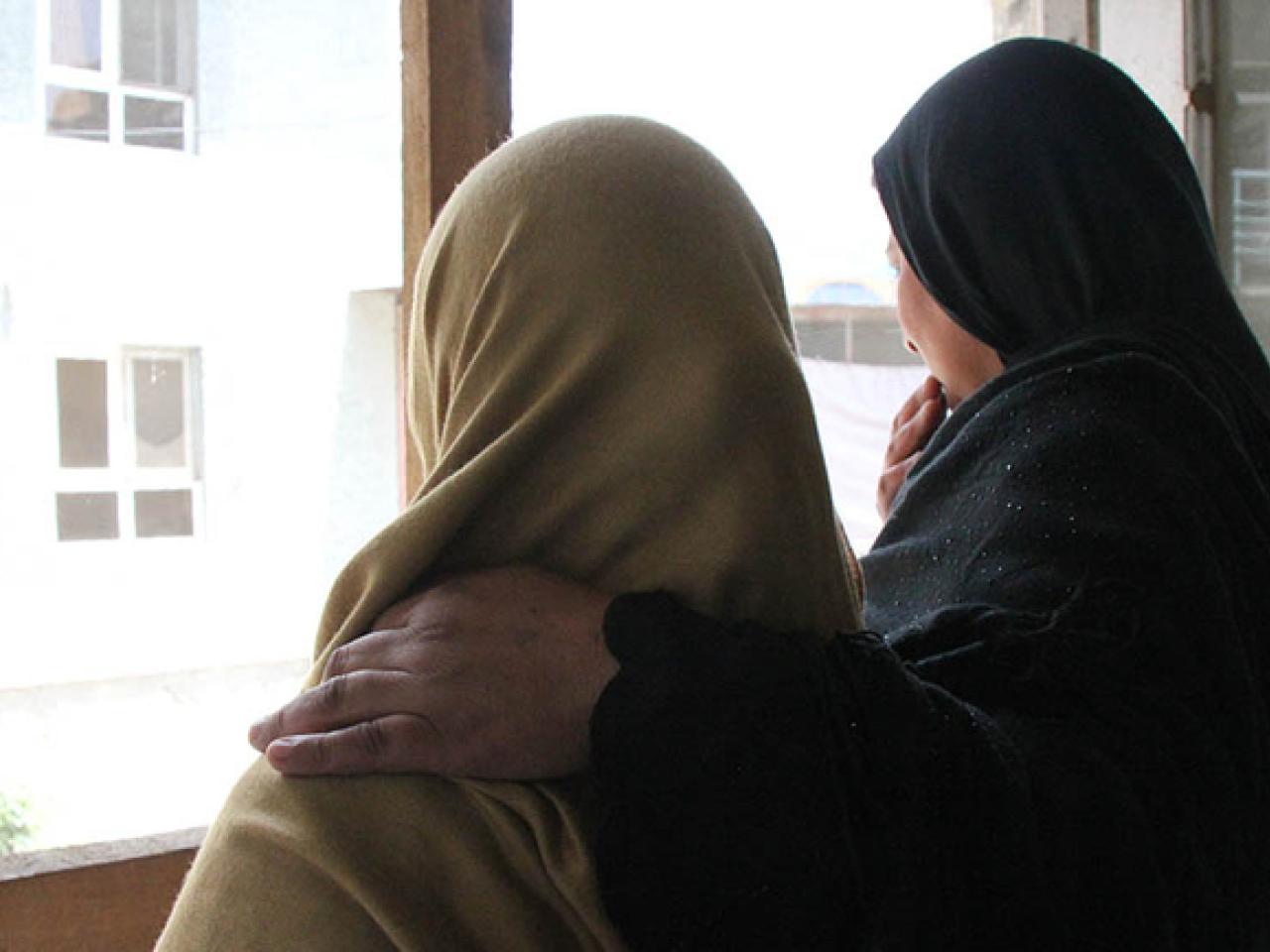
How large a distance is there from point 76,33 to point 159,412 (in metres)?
0.49

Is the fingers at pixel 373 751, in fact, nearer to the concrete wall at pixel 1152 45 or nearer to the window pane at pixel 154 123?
the window pane at pixel 154 123

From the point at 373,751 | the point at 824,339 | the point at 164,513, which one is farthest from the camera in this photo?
the point at 824,339

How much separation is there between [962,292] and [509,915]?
97 centimetres

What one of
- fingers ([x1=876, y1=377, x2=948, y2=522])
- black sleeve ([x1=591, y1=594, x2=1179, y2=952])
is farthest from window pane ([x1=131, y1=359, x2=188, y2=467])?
black sleeve ([x1=591, y1=594, x2=1179, y2=952])

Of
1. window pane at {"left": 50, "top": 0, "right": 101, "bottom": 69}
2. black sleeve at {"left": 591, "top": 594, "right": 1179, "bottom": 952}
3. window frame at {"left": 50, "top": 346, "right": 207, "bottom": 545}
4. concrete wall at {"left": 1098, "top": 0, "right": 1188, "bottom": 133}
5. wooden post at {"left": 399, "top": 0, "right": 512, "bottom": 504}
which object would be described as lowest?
black sleeve at {"left": 591, "top": 594, "right": 1179, "bottom": 952}

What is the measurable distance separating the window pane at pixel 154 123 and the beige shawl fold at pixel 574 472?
4.01 ft

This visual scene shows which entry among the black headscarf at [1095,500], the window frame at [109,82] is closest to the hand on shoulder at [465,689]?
the black headscarf at [1095,500]

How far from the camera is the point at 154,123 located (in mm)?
1833

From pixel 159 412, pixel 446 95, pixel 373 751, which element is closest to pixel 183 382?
pixel 159 412

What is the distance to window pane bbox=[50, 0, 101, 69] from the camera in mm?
1644

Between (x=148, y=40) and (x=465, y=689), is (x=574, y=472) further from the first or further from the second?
(x=148, y=40)

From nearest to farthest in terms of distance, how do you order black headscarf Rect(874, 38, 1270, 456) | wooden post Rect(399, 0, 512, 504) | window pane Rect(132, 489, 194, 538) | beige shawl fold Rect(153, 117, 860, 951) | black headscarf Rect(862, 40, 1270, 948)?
beige shawl fold Rect(153, 117, 860, 951)
black headscarf Rect(862, 40, 1270, 948)
black headscarf Rect(874, 38, 1270, 456)
wooden post Rect(399, 0, 512, 504)
window pane Rect(132, 489, 194, 538)

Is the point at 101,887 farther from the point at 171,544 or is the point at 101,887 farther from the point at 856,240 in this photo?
the point at 856,240

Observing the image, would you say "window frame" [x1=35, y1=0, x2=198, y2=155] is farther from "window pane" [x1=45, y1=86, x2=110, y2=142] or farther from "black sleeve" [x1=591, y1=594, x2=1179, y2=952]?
"black sleeve" [x1=591, y1=594, x2=1179, y2=952]
